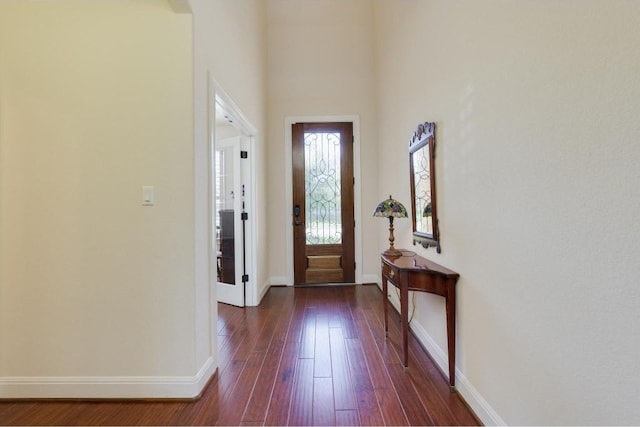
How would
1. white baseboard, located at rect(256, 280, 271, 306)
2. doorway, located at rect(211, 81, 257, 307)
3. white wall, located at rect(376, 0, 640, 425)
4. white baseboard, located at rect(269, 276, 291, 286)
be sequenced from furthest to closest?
white baseboard, located at rect(269, 276, 291, 286) < white baseboard, located at rect(256, 280, 271, 306) < doorway, located at rect(211, 81, 257, 307) < white wall, located at rect(376, 0, 640, 425)

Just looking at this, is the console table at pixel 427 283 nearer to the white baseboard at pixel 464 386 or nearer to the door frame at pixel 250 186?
the white baseboard at pixel 464 386

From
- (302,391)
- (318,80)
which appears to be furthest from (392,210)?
(318,80)

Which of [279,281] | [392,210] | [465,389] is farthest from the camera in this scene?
[279,281]

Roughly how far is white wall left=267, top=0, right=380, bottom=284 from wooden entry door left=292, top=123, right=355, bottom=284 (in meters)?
0.18

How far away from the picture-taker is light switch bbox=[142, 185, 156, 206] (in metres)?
1.74

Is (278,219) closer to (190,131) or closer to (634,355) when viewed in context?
(190,131)

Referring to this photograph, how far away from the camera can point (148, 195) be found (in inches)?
68.7

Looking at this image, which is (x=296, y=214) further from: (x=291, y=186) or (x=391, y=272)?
(x=391, y=272)

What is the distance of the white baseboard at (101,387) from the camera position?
1729 mm

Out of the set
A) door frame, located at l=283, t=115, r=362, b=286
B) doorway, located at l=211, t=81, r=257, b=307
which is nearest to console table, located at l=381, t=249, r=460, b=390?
doorway, located at l=211, t=81, r=257, b=307

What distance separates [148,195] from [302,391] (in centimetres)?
153

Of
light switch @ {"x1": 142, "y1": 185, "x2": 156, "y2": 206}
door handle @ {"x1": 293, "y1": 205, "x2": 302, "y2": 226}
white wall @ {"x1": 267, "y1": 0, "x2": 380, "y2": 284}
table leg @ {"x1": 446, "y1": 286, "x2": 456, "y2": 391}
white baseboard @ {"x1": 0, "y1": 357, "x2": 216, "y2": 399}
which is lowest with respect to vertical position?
white baseboard @ {"x1": 0, "y1": 357, "x2": 216, "y2": 399}

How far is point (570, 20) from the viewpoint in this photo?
960 millimetres

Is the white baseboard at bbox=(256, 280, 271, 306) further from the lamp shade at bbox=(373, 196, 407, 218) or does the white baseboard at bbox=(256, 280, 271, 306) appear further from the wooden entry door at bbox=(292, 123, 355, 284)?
the lamp shade at bbox=(373, 196, 407, 218)
